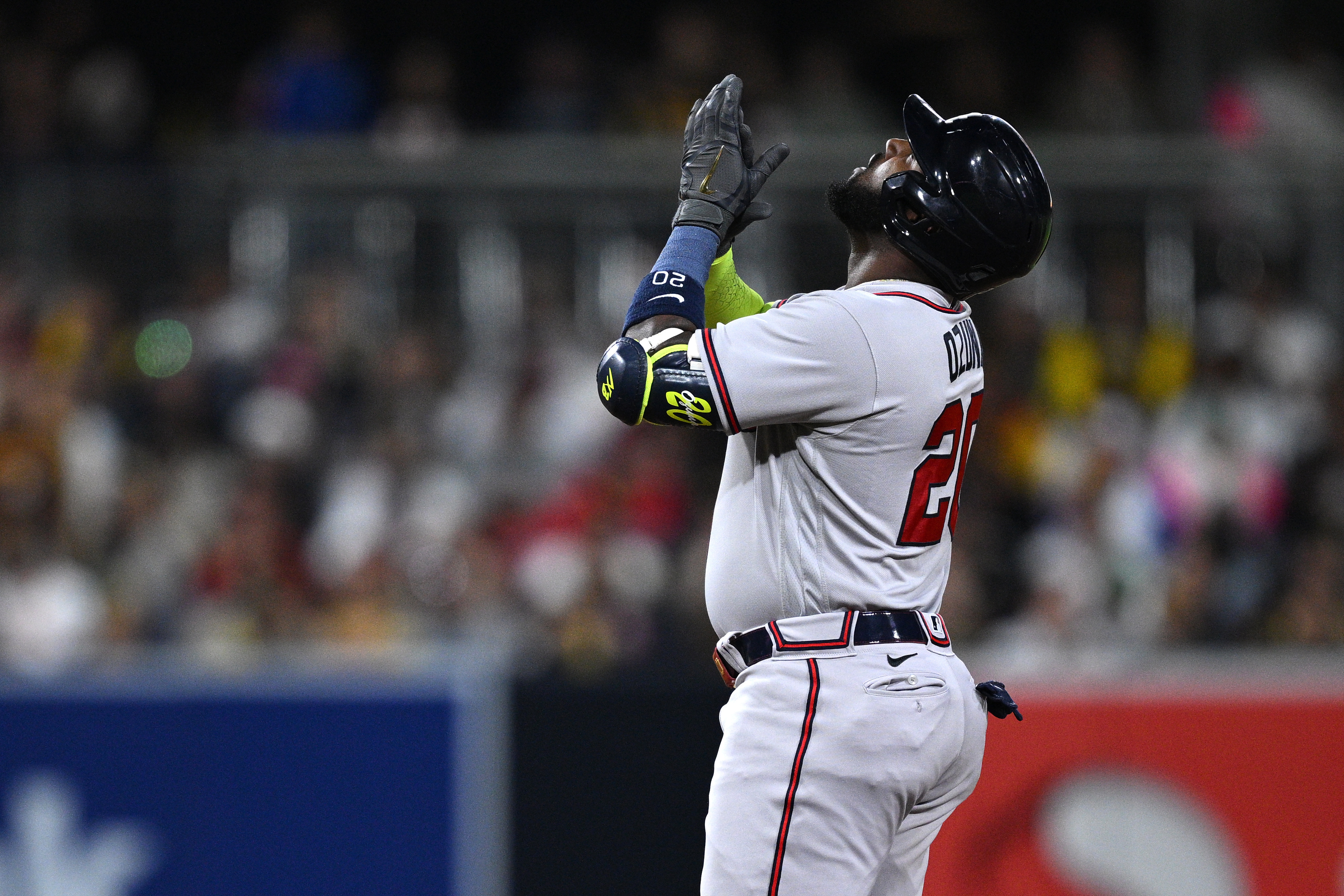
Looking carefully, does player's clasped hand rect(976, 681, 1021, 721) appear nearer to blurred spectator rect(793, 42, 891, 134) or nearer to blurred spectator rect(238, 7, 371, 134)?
blurred spectator rect(793, 42, 891, 134)

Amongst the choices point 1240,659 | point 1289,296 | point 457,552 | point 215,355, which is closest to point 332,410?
point 215,355

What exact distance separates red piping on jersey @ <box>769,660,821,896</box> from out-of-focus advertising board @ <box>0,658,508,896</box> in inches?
123

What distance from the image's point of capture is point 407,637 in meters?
7.07

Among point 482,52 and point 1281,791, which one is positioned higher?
point 482,52

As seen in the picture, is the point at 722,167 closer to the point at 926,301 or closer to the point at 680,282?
the point at 680,282

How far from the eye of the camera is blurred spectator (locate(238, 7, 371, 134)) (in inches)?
396

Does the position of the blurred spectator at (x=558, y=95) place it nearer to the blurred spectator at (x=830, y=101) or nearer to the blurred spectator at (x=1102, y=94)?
the blurred spectator at (x=830, y=101)

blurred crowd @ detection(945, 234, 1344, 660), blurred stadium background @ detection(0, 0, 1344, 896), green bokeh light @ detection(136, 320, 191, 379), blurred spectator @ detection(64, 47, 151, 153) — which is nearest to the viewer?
blurred stadium background @ detection(0, 0, 1344, 896)

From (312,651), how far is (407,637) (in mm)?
544

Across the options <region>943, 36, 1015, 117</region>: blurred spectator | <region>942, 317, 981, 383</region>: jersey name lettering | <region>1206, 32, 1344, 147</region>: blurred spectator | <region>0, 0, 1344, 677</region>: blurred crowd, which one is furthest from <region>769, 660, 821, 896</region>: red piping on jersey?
<region>1206, 32, 1344, 147</region>: blurred spectator

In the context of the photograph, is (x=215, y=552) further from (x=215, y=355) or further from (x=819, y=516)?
(x=819, y=516)

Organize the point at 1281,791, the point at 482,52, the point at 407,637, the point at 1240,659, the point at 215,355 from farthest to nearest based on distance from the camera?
1. the point at 482,52
2. the point at 215,355
3. the point at 407,637
4. the point at 1240,659
5. the point at 1281,791

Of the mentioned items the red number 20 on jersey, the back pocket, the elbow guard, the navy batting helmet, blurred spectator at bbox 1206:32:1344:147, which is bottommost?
the back pocket

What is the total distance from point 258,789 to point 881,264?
3.84m
